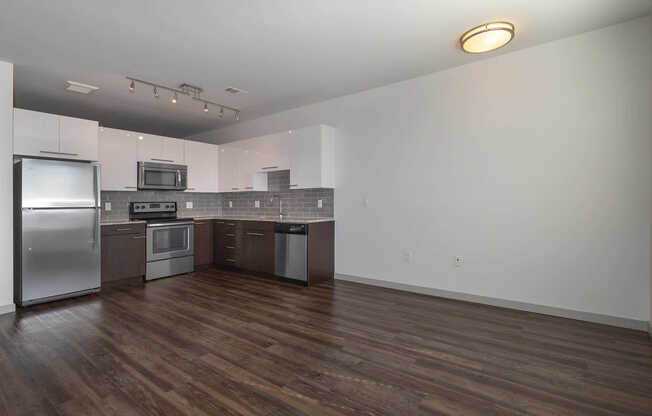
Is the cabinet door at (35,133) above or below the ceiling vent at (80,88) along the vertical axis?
below

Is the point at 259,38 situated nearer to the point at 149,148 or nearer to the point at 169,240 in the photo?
the point at 149,148

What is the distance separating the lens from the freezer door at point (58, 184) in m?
3.47

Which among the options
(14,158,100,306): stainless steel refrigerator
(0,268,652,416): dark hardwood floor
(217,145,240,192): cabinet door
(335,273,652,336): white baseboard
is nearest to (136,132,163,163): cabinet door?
(217,145,240,192): cabinet door

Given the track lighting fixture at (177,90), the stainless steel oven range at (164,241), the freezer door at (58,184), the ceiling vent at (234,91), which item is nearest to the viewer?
the freezer door at (58,184)

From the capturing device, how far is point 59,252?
3.70m

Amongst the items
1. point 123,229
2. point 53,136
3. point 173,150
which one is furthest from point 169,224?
point 53,136

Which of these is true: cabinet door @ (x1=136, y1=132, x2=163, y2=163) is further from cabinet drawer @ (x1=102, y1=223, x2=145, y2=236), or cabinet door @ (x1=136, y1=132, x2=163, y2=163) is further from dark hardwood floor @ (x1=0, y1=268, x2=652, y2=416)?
dark hardwood floor @ (x1=0, y1=268, x2=652, y2=416)

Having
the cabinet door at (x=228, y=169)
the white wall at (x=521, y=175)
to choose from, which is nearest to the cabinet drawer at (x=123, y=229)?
the cabinet door at (x=228, y=169)

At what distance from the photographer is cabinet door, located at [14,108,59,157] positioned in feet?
11.5

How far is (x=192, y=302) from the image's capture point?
11.8 ft

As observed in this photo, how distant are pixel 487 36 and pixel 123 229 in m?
4.80

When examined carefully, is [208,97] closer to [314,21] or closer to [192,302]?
[314,21]

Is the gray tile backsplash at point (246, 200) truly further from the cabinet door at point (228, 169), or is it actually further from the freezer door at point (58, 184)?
the freezer door at point (58, 184)

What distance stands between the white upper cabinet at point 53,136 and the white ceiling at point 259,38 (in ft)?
1.60
